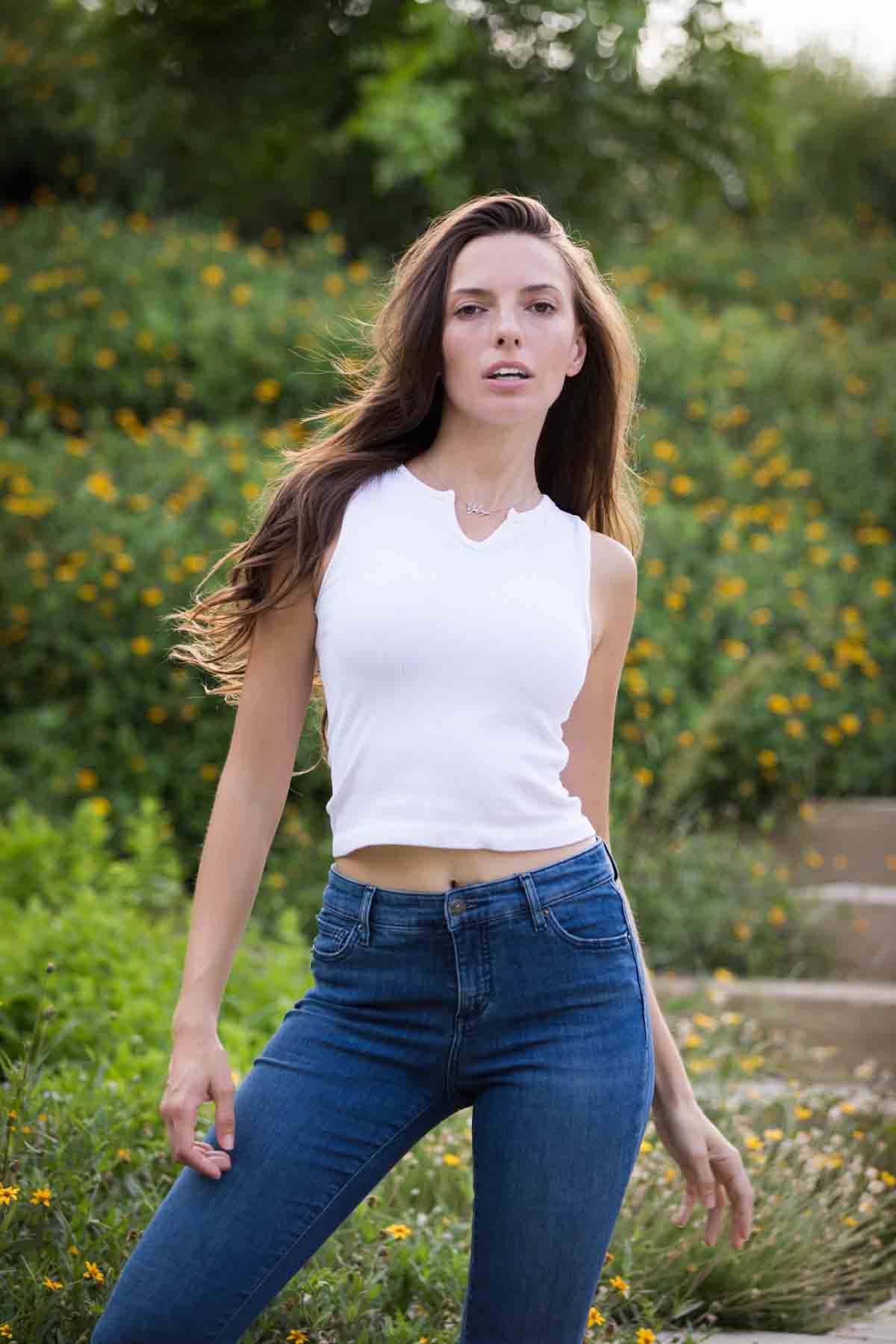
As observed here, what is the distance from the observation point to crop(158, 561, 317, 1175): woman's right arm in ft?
5.50

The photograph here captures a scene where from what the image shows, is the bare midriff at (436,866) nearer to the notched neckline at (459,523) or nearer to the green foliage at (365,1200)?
the notched neckline at (459,523)

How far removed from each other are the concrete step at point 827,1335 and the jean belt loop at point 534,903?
44.8 inches

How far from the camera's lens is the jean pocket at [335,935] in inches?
67.4

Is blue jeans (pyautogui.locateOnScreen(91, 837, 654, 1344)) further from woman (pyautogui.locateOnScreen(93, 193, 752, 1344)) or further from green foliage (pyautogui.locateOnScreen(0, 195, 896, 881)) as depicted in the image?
green foliage (pyautogui.locateOnScreen(0, 195, 896, 881))

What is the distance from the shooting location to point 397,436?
2.02 metres

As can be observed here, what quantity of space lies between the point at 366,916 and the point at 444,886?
0.32 ft

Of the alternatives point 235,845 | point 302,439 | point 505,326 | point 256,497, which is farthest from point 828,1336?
point 302,439

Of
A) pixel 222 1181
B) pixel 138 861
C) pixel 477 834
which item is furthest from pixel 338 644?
pixel 138 861

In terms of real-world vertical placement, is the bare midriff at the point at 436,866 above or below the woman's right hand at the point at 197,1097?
above

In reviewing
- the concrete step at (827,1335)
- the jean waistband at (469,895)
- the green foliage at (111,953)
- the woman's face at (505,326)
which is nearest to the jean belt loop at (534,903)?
the jean waistband at (469,895)

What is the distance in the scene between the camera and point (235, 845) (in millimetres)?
1758

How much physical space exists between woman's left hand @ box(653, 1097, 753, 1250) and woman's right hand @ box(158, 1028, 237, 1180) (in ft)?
1.89

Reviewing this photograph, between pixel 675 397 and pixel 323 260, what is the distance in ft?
7.74

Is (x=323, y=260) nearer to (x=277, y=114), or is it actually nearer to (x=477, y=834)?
(x=277, y=114)
